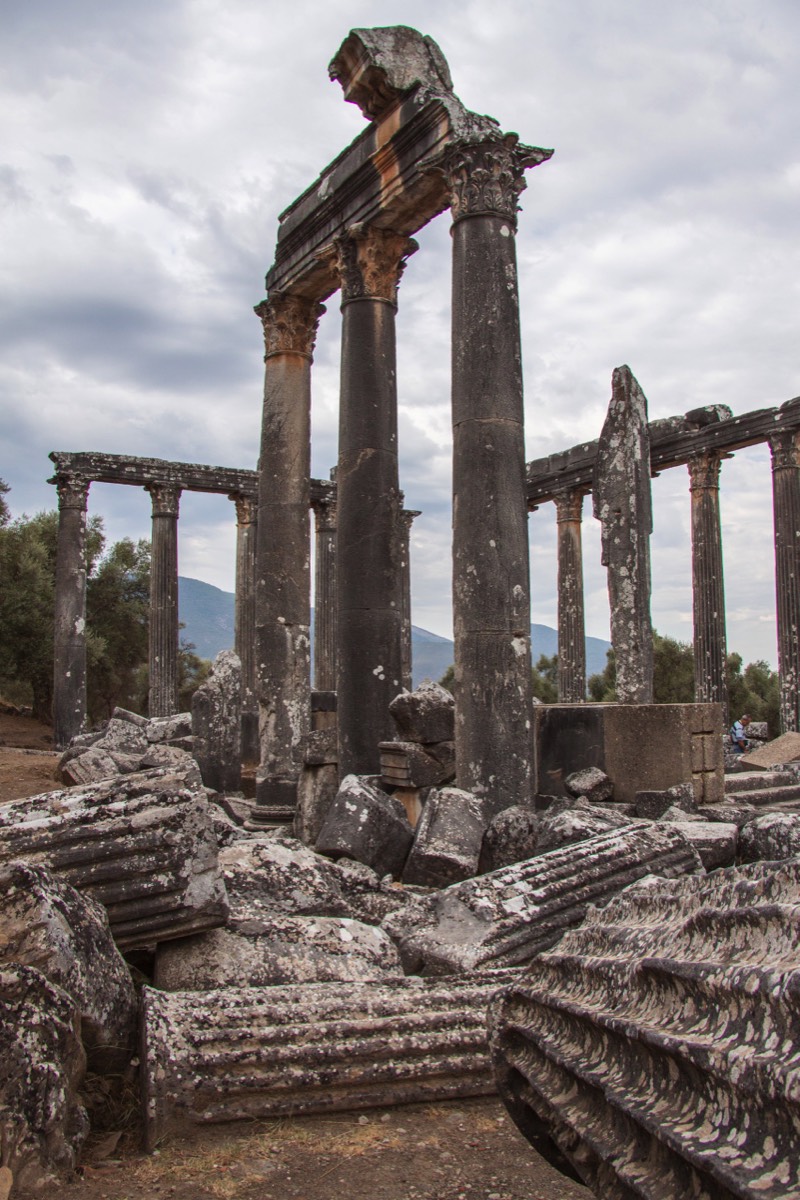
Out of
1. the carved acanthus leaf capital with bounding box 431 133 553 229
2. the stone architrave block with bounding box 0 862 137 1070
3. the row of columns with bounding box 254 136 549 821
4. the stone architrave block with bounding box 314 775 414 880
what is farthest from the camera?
the carved acanthus leaf capital with bounding box 431 133 553 229

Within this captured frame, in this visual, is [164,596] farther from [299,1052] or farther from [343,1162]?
[343,1162]

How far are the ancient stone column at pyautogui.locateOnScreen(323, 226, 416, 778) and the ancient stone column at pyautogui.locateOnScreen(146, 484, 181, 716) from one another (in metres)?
13.7

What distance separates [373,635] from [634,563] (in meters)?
3.44

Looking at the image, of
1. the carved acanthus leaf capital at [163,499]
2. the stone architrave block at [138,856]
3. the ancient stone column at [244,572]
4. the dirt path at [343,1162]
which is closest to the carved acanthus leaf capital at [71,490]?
the carved acanthus leaf capital at [163,499]

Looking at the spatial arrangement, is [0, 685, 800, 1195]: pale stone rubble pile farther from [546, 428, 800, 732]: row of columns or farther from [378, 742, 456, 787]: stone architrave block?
[546, 428, 800, 732]: row of columns

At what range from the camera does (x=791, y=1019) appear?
4.63 ft

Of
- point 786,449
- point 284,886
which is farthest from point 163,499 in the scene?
point 284,886

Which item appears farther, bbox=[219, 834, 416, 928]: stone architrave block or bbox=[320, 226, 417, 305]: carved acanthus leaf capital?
bbox=[320, 226, 417, 305]: carved acanthus leaf capital

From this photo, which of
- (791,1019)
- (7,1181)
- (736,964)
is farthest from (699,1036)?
(7,1181)

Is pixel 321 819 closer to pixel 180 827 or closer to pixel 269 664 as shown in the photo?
pixel 269 664

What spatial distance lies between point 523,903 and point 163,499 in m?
21.7

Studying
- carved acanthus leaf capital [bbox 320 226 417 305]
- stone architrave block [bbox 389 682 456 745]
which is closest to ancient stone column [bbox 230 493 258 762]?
carved acanthus leaf capital [bbox 320 226 417 305]

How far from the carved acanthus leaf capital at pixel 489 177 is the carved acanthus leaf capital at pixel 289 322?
5377mm

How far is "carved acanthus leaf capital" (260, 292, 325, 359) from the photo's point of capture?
48.7 feet
